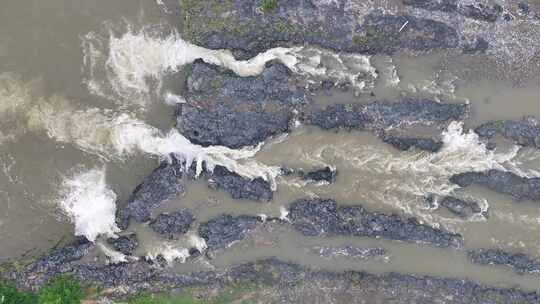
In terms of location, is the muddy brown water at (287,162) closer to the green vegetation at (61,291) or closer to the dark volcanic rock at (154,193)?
the dark volcanic rock at (154,193)

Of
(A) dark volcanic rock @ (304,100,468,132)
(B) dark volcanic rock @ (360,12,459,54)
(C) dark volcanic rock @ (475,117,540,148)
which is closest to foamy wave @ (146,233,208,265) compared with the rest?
(A) dark volcanic rock @ (304,100,468,132)

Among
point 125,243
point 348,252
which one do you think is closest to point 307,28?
point 348,252

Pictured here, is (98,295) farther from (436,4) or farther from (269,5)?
(436,4)

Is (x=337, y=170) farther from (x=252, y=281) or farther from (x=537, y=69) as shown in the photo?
(x=537, y=69)

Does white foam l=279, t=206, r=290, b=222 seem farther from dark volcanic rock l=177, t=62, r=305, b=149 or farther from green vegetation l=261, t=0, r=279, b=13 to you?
green vegetation l=261, t=0, r=279, b=13

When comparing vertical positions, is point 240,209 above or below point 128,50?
below

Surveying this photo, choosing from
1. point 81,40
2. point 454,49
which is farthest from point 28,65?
point 454,49
